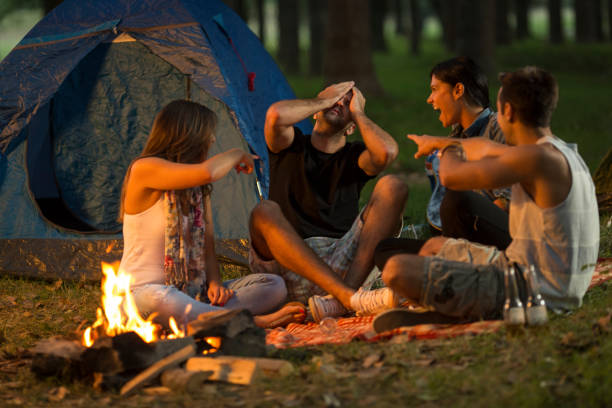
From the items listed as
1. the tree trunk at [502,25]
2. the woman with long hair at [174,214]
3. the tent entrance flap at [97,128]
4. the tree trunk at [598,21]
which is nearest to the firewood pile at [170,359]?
the woman with long hair at [174,214]

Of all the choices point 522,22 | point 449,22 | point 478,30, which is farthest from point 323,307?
point 522,22

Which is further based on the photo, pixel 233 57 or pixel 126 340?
pixel 233 57

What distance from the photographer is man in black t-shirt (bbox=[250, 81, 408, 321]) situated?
442 centimetres

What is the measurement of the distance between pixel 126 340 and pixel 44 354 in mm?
385

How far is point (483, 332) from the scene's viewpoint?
11.9ft

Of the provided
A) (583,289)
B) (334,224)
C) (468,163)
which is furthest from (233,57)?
(583,289)

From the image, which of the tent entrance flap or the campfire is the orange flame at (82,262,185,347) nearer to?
the campfire

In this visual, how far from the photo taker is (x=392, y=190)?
445cm

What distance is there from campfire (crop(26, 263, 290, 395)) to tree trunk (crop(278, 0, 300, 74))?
63.6 feet

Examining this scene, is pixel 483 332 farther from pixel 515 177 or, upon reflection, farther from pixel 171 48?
pixel 171 48

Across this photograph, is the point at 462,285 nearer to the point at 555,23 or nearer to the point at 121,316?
the point at 121,316

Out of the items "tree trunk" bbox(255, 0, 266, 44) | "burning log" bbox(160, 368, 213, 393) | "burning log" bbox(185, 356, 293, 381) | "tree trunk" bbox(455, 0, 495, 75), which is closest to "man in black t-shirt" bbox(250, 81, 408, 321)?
"burning log" bbox(185, 356, 293, 381)

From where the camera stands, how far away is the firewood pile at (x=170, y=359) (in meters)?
3.36

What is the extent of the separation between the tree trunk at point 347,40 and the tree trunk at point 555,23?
50.7ft
